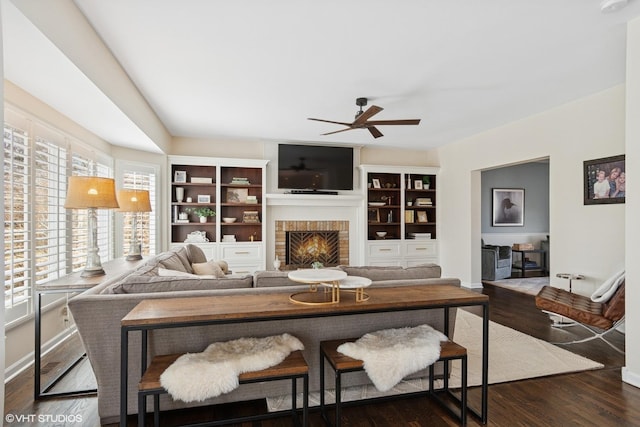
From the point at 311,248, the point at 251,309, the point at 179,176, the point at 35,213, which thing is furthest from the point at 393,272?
the point at 179,176

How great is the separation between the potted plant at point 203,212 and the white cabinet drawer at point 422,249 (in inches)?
145

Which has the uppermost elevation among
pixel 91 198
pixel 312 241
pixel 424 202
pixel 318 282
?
pixel 424 202

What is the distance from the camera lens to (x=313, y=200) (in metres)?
6.11

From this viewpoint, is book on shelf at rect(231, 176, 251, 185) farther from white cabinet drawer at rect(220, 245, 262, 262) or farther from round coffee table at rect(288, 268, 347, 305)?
round coffee table at rect(288, 268, 347, 305)

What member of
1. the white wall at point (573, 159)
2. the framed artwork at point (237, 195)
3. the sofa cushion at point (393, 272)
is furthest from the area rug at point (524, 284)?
the framed artwork at point (237, 195)

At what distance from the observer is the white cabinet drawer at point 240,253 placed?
571cm

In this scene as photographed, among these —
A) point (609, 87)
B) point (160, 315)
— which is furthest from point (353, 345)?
point (609, 87)

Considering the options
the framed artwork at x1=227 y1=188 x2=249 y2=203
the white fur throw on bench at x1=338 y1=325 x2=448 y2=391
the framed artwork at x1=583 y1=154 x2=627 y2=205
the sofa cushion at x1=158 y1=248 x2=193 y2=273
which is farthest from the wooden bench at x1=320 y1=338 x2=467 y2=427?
the framed artwork at x1=227 y1=188 x2=249 y2=203

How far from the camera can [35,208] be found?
2803 millimetres

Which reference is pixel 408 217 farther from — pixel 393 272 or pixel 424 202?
pixel 393 272

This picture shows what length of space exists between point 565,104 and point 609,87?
53 centimetres

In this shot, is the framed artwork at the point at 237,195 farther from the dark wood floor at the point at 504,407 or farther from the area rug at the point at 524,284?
the area rug at the point at 524,284

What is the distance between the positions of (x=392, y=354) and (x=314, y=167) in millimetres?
4615

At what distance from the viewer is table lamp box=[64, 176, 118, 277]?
2.46 metres
